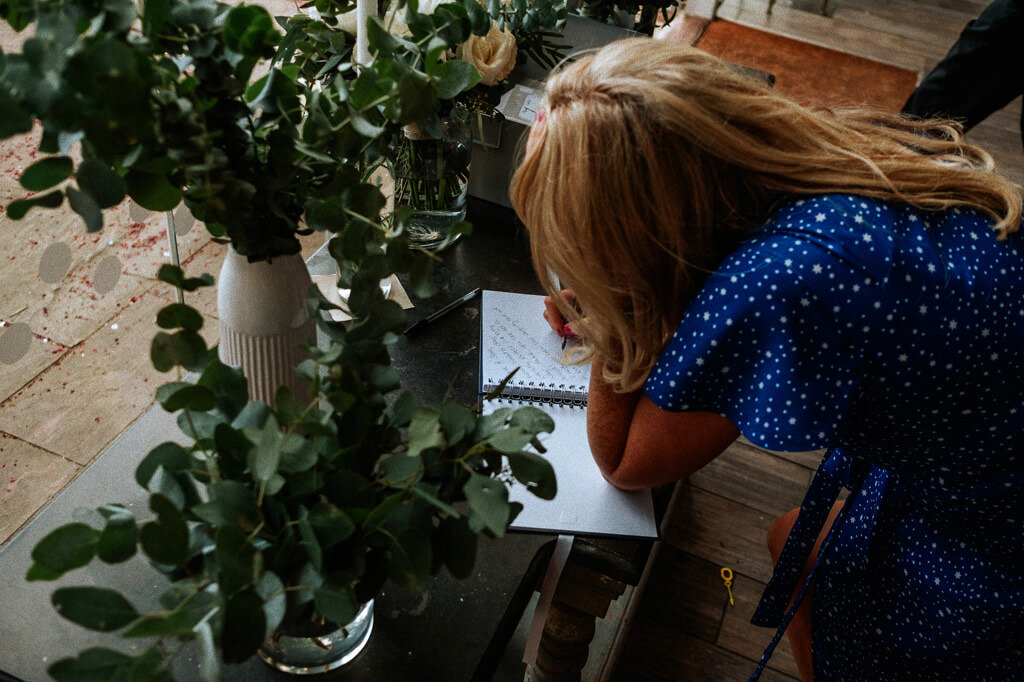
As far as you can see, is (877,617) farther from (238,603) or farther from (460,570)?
(238,603)

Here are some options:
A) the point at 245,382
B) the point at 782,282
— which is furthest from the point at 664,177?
the point at 245,382

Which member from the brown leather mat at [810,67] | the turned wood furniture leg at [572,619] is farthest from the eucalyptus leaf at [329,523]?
the brown leather mat at [810,67]

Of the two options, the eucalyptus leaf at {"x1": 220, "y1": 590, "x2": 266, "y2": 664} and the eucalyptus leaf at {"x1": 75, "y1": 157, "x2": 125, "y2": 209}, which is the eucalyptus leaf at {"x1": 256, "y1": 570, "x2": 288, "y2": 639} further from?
the eucalyptus leaf at {"x1": 75, "y1": 157, "x2": 125, "y2": 209}

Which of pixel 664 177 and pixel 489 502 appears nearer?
pixel 489 502

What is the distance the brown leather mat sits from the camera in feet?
12.2

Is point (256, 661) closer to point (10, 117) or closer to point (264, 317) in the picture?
point (264, 317)

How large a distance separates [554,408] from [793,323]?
0.36 meters

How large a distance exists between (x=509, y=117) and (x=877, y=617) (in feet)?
3.15

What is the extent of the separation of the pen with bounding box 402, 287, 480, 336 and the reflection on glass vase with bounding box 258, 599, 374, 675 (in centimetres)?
46

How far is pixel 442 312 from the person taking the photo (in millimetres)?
1197

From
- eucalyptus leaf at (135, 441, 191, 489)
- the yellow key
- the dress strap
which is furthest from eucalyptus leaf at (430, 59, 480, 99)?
the yellow key

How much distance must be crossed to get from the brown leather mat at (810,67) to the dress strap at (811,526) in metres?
2.78

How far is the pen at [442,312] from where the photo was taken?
1169mm

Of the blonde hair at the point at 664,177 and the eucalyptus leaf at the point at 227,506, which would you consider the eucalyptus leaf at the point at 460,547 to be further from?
the blonde hair at the point at 664,177
